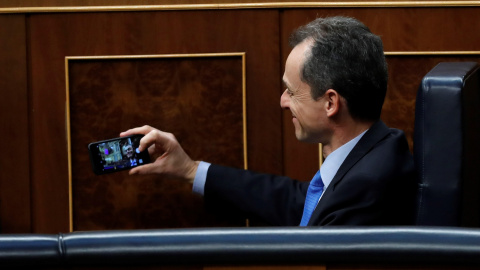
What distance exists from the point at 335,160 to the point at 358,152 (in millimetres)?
66

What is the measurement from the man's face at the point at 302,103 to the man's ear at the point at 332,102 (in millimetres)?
11

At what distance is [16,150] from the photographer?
1.66 m

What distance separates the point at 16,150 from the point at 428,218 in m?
0.93

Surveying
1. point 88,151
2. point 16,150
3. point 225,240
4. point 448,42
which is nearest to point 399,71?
point 448,42

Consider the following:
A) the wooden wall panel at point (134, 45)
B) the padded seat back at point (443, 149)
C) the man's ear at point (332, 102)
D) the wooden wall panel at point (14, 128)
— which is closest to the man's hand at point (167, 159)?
the wooden wall panel at point (134, 45)

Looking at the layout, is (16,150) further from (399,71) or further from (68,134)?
(399,71)

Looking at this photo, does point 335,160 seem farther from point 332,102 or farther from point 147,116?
point 147,116

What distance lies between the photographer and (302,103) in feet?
4.54

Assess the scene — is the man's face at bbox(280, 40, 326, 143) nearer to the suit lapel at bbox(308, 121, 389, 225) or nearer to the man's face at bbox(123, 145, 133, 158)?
the suit lapel at bbox(308, 121, 389, 225)

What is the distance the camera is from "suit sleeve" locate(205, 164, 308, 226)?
5.17 ft

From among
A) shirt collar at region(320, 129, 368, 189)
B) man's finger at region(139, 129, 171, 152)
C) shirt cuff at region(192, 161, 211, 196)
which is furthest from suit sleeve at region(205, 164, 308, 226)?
shirt collar at region(320, 129, 368, 189)

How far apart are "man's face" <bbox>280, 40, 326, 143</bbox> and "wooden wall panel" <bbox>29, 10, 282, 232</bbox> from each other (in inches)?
9.6

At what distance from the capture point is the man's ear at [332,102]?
4.36 ft

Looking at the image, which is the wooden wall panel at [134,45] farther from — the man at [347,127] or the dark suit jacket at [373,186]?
the dark suit jacket at [373,186]
